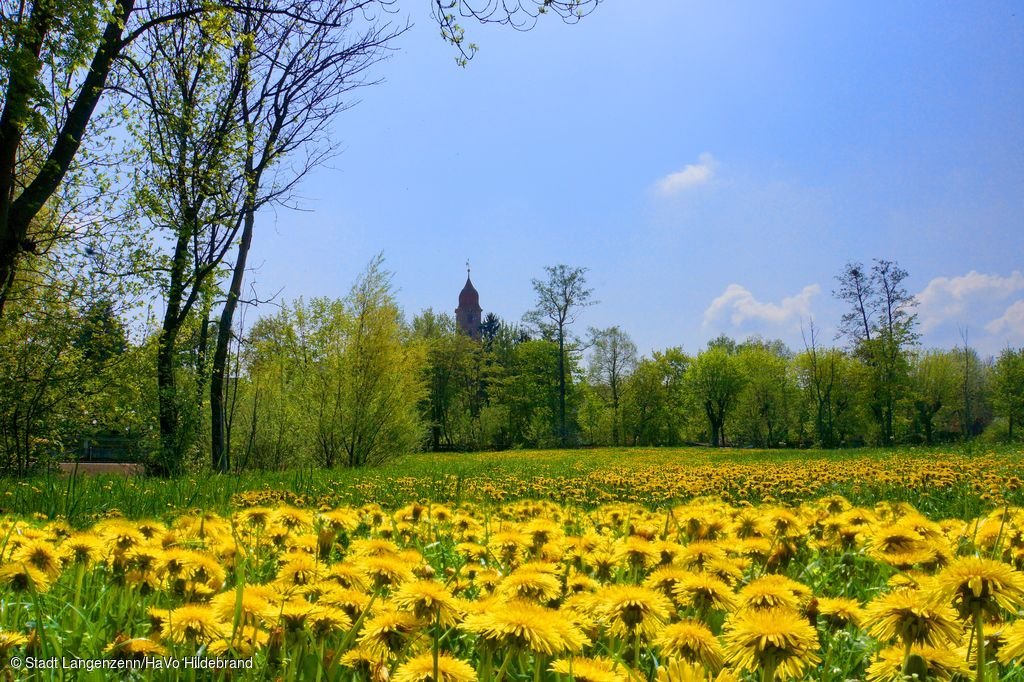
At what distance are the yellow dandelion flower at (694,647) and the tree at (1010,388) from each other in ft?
155

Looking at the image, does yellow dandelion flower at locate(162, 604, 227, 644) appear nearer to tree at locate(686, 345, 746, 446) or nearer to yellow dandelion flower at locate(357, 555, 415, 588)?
yellow dandelion flower at locate(357, 555, 415, 588)

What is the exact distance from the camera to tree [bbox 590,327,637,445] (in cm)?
5144

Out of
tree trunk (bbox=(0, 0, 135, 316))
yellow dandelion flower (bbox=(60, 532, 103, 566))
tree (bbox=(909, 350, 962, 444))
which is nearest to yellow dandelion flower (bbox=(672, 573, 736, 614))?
yellow dandelion flower (bbox=(60, 532, 103, 566))

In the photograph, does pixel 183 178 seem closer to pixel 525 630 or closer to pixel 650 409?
pixel 525 630

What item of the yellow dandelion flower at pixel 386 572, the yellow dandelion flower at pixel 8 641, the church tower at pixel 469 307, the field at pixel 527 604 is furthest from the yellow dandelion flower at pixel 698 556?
the church tower at pixel 469 307

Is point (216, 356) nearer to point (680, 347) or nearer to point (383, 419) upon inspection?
point (383, 419)

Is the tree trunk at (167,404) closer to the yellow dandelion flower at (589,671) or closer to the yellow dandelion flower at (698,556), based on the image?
the yellow dandelion flower at (698,556)

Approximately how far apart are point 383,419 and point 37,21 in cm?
1086

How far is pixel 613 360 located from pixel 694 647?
5197 centimetres

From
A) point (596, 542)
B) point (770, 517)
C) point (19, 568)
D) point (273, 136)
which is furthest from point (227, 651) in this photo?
point (273, 136)

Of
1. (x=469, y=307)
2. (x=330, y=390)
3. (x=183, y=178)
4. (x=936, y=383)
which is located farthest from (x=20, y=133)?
(x=469, y=307)

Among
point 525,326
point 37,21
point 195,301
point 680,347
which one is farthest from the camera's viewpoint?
point 680,347

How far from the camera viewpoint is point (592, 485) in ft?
25.8

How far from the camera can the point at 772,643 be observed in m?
0.83
